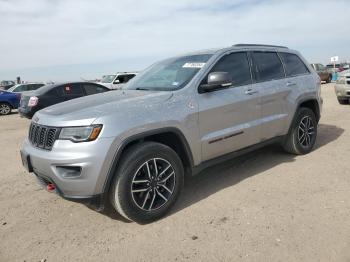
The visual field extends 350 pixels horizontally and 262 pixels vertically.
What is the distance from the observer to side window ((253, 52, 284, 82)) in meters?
5.27

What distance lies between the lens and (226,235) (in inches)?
139

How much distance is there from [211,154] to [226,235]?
120cm

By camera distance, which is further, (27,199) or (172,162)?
(27,199)

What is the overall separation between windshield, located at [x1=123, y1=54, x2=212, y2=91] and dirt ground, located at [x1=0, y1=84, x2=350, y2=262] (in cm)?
140

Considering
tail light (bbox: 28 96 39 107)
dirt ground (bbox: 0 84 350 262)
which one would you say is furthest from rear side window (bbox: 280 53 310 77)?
tail light (bbox: 28 96 39 107)

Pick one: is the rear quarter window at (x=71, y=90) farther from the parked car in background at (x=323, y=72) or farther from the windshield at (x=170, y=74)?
the parked car in background at (x=323, y=72)

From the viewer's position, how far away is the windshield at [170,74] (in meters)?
4.47

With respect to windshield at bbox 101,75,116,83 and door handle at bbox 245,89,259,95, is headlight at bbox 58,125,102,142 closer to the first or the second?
door handle at bbox 245,89,259,95

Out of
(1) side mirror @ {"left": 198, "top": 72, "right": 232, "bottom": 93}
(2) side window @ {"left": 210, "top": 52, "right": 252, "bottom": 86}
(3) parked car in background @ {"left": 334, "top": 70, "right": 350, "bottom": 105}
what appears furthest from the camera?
(3) parked car in background @ {"left": 334, "top": 70, "right": 350, "bottom": 105}

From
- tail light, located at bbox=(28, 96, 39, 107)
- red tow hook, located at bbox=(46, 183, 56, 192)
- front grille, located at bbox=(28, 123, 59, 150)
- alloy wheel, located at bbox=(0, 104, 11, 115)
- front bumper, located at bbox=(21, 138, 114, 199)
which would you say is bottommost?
alloy wheel, located at bbox=(0, 104, 11, 115)

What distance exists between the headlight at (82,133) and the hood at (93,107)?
0.16 feet

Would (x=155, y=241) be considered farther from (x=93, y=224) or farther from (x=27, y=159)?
(x=27, y=159)

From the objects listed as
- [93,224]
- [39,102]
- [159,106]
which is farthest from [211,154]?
[39,102]

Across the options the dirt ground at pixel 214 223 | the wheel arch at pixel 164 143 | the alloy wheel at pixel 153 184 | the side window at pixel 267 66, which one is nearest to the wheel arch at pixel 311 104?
the side window at pixel 267 66
